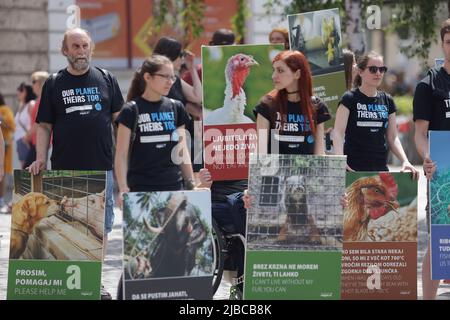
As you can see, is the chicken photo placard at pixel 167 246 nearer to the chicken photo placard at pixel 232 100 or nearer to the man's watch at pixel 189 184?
the man's watch at pixel 189 184

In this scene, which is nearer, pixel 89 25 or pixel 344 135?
pixel 344 135

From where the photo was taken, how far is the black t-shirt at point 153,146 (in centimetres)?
723

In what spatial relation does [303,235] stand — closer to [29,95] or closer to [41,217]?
[41,217]

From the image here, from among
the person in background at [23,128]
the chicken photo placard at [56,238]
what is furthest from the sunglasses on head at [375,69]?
the person in background at [23,128]

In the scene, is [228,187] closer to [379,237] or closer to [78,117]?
[78,117]

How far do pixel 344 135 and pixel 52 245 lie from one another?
2199mm

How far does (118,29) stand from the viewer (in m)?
21.1

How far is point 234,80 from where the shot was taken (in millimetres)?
8328

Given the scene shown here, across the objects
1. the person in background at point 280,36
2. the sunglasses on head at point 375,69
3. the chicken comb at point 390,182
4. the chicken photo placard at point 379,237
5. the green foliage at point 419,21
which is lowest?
the chicken photo placard at point 379,237

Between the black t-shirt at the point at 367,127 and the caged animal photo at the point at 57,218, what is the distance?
1.92 m

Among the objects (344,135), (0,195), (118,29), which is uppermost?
(118,29)

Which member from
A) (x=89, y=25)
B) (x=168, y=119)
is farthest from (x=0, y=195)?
(x=168, y=119)
